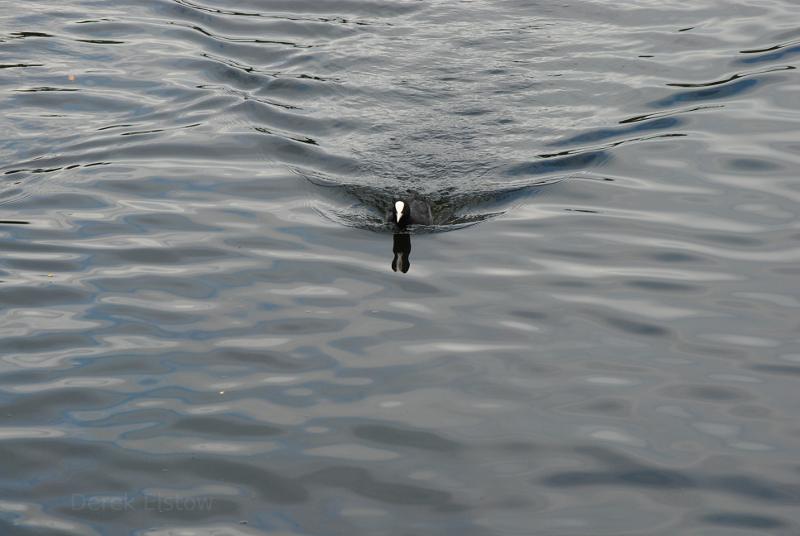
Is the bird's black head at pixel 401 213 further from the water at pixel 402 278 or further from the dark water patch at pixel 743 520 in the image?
the dark water patch at pixel 743 520

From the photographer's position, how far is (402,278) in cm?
1084

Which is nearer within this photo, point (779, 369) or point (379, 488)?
point (379, 488)

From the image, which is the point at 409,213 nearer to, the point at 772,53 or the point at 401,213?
the point at 401,213

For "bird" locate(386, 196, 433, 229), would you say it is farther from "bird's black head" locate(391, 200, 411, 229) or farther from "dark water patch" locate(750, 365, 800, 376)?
"dark water patch" locate(750, 365, 800, 376)

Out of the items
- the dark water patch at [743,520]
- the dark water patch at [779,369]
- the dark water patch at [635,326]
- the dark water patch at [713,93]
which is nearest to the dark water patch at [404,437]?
the dark water patch at [743,520]

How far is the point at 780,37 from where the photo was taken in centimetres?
1720

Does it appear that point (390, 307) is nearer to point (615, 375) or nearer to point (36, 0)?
point (615, 375)

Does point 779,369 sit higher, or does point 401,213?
point 401,213

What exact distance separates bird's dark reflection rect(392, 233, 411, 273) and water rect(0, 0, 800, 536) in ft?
0.15

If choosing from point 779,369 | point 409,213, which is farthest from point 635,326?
point 409,213

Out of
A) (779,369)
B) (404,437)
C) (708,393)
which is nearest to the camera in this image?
(404,437)

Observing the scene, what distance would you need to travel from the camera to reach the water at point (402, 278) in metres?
7.74

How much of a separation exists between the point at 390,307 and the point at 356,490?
2819 mm

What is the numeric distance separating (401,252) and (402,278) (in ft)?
2.40
